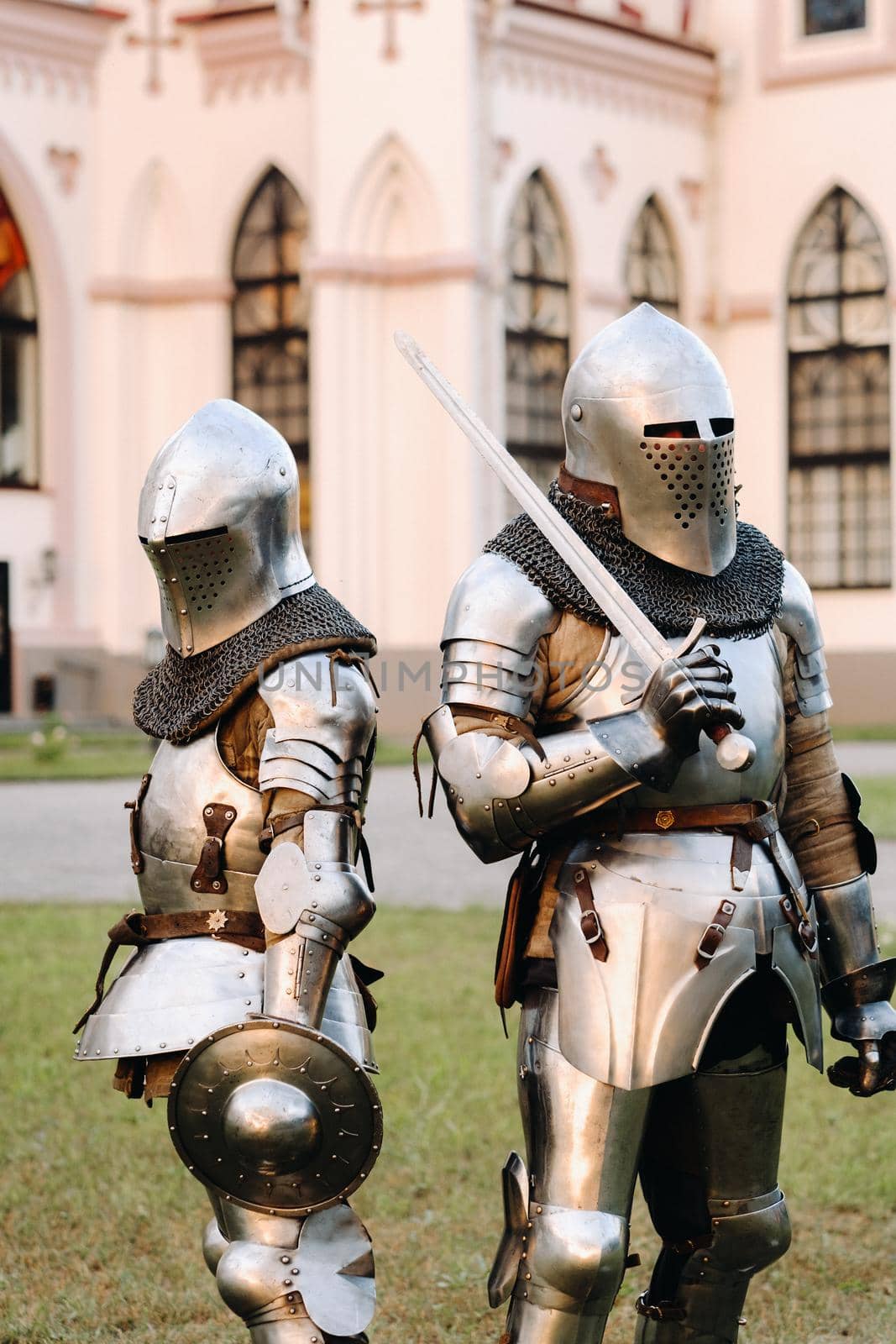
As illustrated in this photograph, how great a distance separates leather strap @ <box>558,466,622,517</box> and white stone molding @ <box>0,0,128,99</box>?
1777 centimetres

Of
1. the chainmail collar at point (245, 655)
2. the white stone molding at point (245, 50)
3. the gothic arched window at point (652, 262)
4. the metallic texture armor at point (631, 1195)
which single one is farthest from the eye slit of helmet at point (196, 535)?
the gothic arched window at point (652, 262)

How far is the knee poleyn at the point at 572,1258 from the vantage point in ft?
11.7

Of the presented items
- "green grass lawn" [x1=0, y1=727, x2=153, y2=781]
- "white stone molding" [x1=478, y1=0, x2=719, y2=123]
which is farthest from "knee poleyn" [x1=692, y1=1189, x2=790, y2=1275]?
"white stone molding" [x1=478, y1=0, x2=719, y2=123]

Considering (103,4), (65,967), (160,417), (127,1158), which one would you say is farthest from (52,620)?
(127,1158)

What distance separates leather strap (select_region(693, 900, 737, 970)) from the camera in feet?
12.0

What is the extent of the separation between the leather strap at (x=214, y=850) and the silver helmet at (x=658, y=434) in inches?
35.1

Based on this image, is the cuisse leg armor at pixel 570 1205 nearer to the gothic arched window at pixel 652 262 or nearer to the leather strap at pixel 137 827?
the leather strap at pixel 137 827

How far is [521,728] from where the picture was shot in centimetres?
367

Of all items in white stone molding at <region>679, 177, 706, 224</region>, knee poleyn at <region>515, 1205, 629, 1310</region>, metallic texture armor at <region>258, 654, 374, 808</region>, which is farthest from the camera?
white stone molding at <region>679, 177, 706, 224</region>

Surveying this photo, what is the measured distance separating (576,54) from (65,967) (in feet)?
47.0

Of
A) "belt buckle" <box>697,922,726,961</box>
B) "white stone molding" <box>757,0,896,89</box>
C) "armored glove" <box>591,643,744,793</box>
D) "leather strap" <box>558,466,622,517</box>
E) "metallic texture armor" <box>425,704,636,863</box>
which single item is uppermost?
"white stone molding" <box>757,0,896,89</box>

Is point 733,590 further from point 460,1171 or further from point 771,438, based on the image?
point 771,438

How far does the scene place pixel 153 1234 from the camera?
5.65 meters

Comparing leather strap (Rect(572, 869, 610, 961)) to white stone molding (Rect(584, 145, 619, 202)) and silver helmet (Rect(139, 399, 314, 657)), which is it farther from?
white stone molding (Rect(584, 145, 619, 202))
